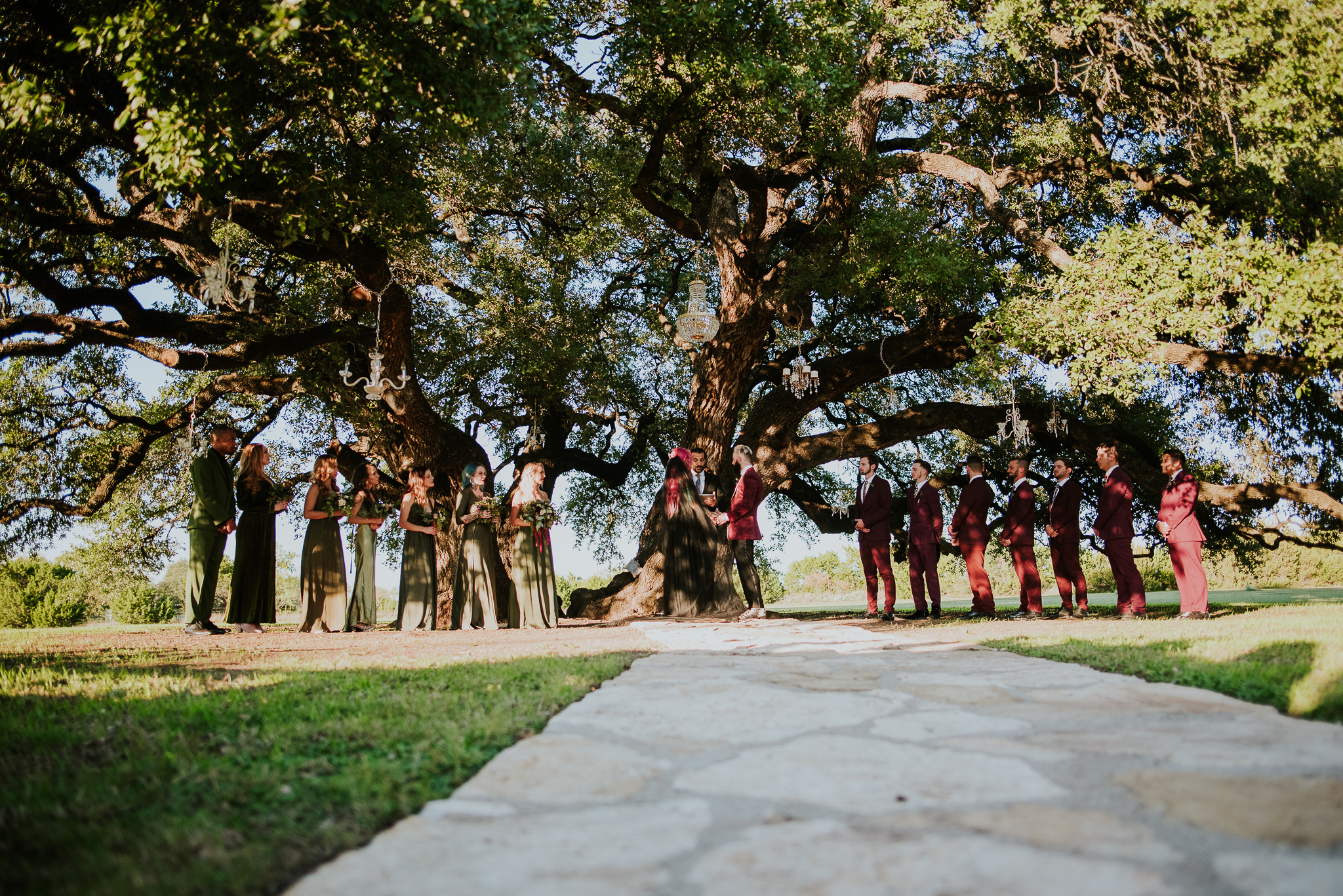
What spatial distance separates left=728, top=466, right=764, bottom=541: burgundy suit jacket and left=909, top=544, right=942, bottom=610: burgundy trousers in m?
2.71

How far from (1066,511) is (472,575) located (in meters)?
7.90

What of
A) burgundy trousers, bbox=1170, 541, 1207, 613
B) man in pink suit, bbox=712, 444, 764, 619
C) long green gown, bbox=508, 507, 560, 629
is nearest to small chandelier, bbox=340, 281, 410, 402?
long green gown, bbox=508, 507, 560, 629

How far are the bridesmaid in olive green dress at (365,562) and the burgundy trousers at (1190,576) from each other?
32.0 ft

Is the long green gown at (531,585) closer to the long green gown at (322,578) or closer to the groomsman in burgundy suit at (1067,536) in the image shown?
the long green gown at (322,578)

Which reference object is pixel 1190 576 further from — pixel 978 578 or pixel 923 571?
pixel 923 571

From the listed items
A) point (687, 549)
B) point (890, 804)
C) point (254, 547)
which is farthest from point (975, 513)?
point (890, 804)

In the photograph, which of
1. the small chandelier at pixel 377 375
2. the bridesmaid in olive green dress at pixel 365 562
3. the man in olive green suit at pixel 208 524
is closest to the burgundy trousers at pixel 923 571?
the bridesmaid in olive green dress at pixel 365 562

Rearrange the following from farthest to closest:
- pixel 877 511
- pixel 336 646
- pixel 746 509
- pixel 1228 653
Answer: pixel 877 511 < pixel 746 509 < pixel 336 646 < pixel 1228 653

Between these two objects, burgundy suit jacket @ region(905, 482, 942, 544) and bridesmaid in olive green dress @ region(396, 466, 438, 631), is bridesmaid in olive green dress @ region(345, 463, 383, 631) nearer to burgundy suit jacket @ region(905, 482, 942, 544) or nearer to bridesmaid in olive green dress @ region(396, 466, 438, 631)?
bridesmaid in olive green dress @ region(396, 466, 438, 631)

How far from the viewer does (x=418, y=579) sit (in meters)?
10.8

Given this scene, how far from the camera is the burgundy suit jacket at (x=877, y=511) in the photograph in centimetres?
1154

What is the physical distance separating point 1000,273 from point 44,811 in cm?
1083

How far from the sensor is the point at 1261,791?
2.10m

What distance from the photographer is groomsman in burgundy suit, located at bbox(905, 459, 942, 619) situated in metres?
11.4
